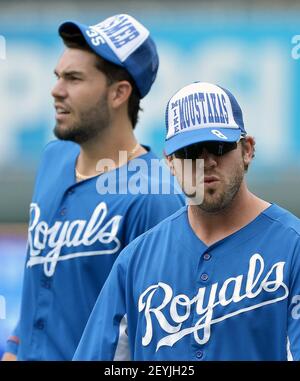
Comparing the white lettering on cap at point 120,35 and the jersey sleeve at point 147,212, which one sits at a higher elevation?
the white lettering on cap at point 120,35

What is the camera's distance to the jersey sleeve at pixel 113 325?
3.81 m

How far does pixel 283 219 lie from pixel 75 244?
1293mm

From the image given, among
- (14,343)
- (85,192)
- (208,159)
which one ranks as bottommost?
(14,343)

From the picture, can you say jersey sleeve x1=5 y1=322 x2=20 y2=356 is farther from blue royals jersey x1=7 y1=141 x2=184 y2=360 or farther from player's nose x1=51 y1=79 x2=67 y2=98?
player's nose x1=51 y1=79 x2=67 y2=98

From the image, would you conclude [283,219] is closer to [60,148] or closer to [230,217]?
[230,217]

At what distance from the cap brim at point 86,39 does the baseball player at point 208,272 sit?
1.12 m

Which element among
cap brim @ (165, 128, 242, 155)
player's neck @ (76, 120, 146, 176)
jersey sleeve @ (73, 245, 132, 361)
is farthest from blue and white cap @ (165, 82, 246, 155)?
player's neck @ (76, 120, 146, 176)

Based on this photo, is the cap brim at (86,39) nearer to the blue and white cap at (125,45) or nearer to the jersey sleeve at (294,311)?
the blue and white cap at (125,45)

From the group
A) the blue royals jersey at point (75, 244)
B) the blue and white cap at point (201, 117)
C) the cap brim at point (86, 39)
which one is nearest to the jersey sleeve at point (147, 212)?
the blue royals jersey at point (75, 244)

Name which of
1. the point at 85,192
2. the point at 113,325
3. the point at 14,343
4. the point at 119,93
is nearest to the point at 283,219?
the point at 113,325

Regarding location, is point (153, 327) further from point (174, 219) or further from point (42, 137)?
point (42, 137)

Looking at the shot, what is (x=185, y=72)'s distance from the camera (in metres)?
8.60

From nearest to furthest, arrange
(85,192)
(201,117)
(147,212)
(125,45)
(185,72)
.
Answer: (201,117) → (147,212) → (85,192) → (125,45) → (185,72)

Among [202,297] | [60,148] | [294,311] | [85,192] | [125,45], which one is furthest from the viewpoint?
[60,148]
